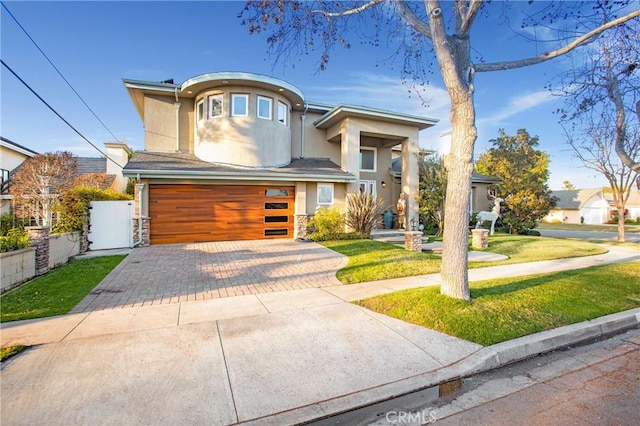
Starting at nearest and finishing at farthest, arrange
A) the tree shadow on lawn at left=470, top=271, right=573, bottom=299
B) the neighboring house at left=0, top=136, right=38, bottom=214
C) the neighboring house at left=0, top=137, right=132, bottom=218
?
the tree shadow on lawn at left=470, top=271, right=573, bottom=299 → the neighboring house at left=0, top=136, right=38, bottom=214 → the neighboring house at left=0, top=137, right=132, bottom=218

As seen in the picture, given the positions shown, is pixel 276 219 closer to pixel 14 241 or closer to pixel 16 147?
pixel 14 241

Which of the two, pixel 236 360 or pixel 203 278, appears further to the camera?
pixel 203 278

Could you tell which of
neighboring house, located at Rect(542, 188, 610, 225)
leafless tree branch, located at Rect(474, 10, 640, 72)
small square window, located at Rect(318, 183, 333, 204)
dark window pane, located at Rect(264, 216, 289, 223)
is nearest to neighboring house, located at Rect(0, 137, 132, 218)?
dark window pane, located at Rect(264, 216, 289, 223)

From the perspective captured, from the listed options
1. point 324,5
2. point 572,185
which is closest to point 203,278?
point 324,5

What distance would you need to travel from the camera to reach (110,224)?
437 inches

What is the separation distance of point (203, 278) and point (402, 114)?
40.6 ft

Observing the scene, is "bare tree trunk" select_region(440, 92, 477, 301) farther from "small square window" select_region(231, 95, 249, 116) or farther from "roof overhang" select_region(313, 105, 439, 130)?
"small square window" select_region(231, 95, 249, 116)

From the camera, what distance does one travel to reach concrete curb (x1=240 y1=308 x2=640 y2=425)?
268 cm

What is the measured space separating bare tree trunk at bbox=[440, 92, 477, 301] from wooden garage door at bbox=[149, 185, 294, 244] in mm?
9508

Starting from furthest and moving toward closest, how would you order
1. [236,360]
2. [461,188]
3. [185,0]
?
[185,0], [461,188], [236,360]

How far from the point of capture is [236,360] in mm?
3461

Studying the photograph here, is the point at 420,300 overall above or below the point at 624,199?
below

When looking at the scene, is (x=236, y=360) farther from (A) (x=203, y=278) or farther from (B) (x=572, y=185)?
(B) (x=572, y=185)

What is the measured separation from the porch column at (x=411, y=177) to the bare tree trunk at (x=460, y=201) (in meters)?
10.7
